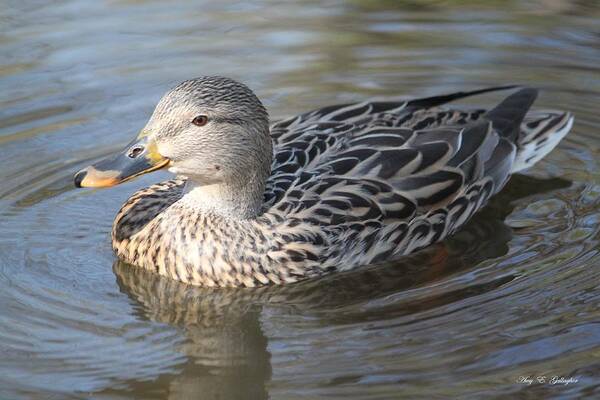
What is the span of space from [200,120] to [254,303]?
51.2 inches

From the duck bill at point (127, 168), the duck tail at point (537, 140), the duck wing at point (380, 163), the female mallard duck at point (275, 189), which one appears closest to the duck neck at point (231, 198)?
the female mallard duck at point (275, 189)

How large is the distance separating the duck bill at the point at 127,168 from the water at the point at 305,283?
80 centimetres

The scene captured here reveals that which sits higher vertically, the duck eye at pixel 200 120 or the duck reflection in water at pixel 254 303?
the duck eye at pixel 200 120

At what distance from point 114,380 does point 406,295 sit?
7.13 ft

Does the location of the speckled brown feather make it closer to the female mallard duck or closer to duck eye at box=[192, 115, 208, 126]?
the female mallard duck

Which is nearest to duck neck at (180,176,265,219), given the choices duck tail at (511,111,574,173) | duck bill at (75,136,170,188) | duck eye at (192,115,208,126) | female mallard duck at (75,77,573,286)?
female mallard duck at (75,77,573,286)

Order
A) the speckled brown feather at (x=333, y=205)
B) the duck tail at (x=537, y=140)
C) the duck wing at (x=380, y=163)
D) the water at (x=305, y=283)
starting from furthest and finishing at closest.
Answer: the duck tail at (x=537, y=140)
the duck wing at (x=380, y=163)
the speckled brown feather at (x=333, y=205)
the water at (x=305, y=283)

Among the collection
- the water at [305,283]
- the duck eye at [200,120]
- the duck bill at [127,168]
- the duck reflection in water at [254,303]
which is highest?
the duck eye at [200,120]

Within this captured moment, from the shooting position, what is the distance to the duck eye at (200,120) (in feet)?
27.3

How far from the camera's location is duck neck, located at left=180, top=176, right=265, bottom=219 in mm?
8656

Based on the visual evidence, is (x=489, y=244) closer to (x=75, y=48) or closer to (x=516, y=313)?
(x=516, y=313)

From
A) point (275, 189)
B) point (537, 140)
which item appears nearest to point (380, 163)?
point (275, 189)

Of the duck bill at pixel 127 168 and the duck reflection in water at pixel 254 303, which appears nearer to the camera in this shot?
the duck reflection in water at pixel 254 303

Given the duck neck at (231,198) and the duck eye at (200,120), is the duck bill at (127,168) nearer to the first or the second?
the duck eye at (200,120)
